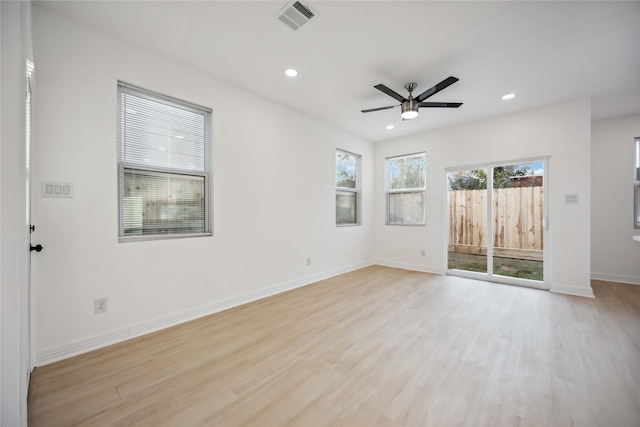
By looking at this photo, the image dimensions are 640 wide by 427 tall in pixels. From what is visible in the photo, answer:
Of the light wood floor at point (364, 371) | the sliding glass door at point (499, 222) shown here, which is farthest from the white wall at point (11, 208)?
the sliding glass door at point (499, 222)

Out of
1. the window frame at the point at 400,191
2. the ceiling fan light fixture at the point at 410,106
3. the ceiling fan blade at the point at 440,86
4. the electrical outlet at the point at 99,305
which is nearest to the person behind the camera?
the electrical outlet at the point at 99,305

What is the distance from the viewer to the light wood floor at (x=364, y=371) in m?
1.47

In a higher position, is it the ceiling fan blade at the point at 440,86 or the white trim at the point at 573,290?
the ceiling fan blade at the point at 440,86

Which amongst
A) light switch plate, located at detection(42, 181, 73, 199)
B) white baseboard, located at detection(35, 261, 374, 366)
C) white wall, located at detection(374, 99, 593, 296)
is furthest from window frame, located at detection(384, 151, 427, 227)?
light switch plate, located at detection(42, 181, 73, 199)

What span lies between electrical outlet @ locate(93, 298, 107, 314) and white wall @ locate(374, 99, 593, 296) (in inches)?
187

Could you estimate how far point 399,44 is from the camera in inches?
95.5

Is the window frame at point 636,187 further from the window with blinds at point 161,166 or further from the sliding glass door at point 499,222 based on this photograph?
the window with blinds at point 161,166

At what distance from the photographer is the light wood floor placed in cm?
147

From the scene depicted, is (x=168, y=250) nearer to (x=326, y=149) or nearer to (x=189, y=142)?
(x=189, y=142)

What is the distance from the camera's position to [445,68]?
2.81m

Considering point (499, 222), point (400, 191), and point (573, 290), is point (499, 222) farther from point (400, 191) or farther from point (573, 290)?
point (400, 191)

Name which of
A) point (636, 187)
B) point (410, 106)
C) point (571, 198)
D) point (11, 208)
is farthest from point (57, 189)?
point (636, 187)

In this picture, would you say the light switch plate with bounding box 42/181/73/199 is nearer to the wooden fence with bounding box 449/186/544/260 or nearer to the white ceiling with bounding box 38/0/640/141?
the white ceiling with bounding box 38/0/640/141

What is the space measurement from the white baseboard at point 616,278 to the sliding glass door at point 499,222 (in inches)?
60.9
